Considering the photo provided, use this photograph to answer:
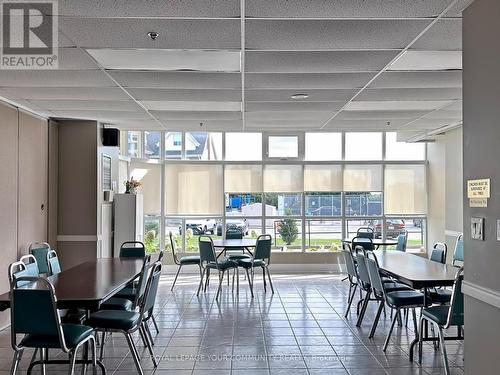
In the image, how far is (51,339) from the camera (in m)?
3.18

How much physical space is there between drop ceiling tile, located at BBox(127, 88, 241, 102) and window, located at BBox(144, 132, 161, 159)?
421cm

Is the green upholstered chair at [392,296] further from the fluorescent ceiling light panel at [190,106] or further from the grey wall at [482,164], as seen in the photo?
the fluorescent ceiling light panel at [190,106]

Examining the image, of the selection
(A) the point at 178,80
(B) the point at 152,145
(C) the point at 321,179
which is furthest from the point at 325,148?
(A) the point at 178,80

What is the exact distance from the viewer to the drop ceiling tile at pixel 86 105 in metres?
5.54

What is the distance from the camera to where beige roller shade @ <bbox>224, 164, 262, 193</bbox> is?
31.6 feet

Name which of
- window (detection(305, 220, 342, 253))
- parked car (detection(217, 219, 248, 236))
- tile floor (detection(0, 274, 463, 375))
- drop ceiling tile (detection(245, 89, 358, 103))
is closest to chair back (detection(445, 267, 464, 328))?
tile floor (detection(0, 274, 463, 375))

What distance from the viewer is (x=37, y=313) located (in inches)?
122

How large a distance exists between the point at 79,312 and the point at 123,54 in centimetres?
223

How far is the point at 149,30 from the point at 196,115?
3.26m

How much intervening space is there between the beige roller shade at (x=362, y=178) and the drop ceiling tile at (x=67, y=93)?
552 centimetres

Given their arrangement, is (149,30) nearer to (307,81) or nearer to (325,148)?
(307,81)

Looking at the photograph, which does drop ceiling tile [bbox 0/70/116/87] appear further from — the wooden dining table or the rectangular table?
the wooden dining table

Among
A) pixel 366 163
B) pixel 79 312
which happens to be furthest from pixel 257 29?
pixel 366 163

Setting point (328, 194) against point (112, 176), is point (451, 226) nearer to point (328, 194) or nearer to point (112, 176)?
point (328, 194)
